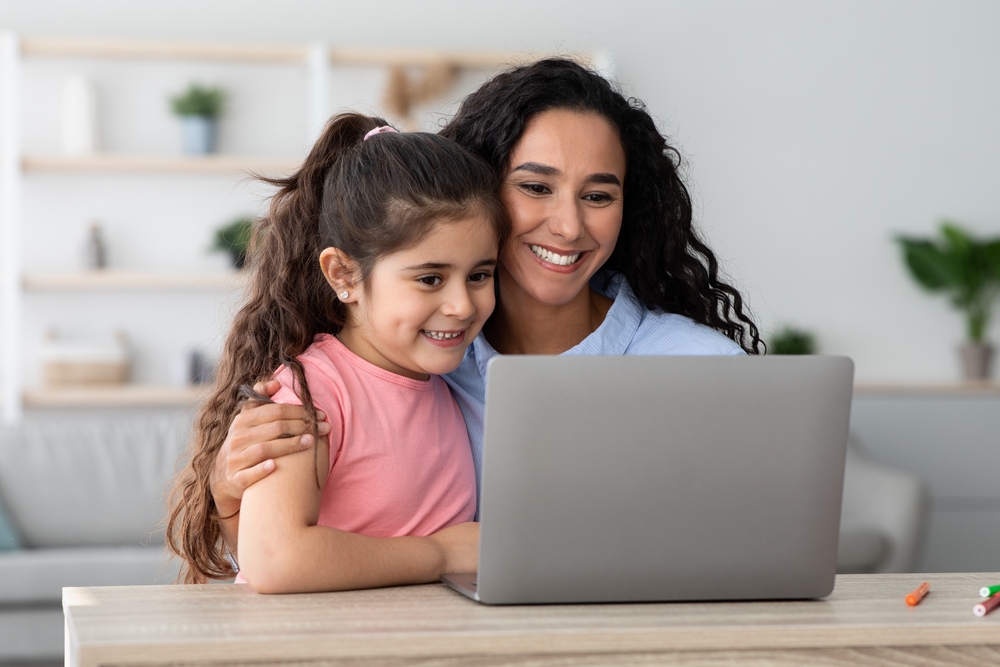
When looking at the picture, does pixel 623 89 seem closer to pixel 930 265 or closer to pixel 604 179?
pixel 930 265

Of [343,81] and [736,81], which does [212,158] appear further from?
[736,81]

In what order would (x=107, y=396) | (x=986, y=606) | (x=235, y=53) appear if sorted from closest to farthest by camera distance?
(x=986, y=606) → (x=107, y=396) → (x=235, y=53)

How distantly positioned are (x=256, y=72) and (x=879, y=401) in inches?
119

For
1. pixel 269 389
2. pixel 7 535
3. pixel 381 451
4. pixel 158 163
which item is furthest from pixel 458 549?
pixel 158 163

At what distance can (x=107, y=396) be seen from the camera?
4148 mm

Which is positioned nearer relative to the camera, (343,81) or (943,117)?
(343,81)

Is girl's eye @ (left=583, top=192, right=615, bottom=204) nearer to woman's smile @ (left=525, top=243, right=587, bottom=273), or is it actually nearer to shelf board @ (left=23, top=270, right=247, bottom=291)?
woman's smile @ (left=525, top=243, right=587, bottom=273)

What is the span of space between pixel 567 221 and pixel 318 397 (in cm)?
46

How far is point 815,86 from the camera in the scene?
4.76 meters

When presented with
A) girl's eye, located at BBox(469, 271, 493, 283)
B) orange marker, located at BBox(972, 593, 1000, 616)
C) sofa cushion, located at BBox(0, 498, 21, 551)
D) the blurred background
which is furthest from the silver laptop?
the blurred background

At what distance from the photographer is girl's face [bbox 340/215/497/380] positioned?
1.28 metres

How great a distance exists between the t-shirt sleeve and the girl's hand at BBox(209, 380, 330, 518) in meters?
0.02

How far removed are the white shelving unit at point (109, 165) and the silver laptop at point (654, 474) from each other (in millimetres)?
3236

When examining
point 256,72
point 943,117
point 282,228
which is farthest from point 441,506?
point 943,117
